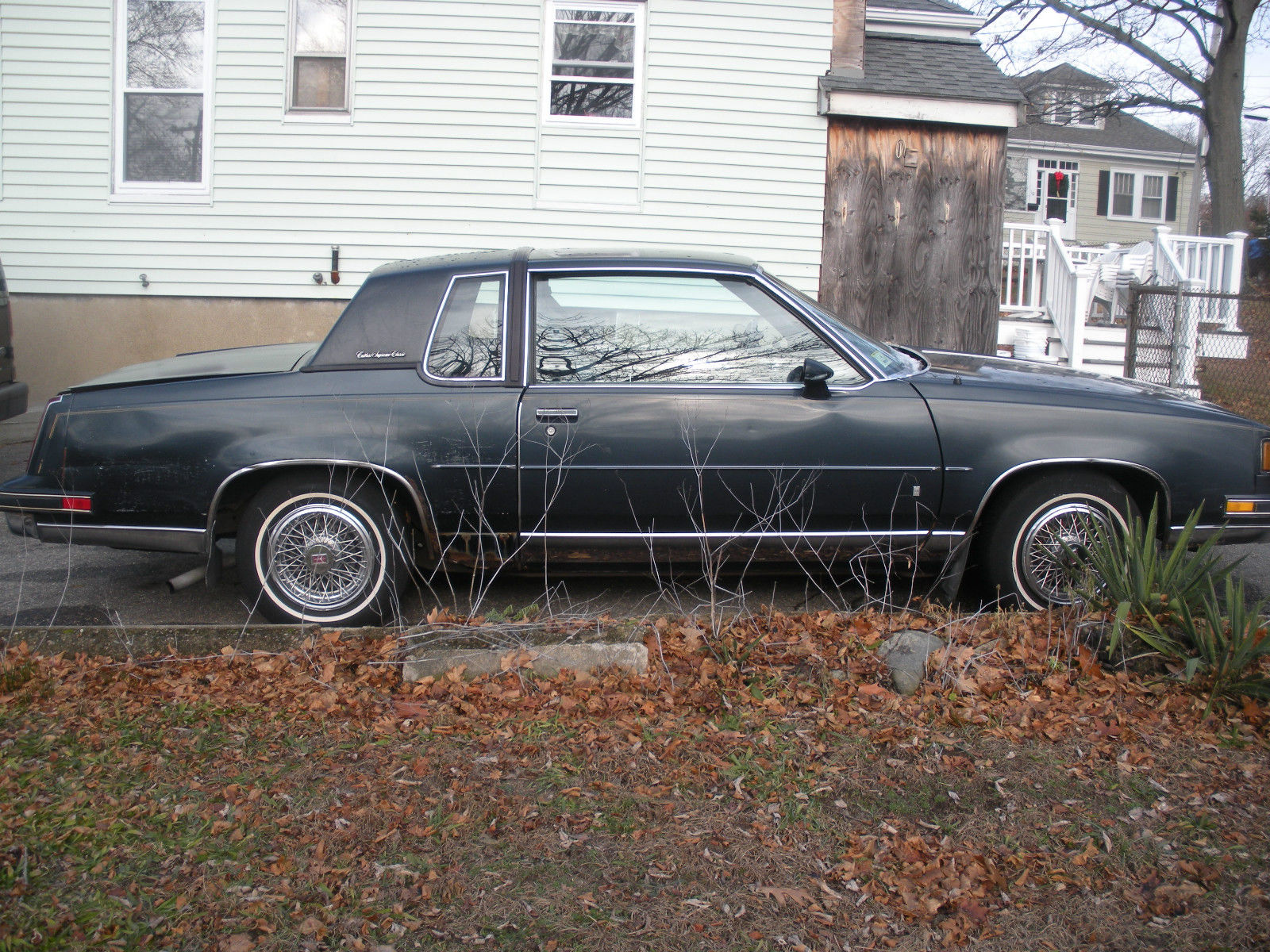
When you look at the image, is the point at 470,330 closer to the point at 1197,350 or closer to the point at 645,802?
the point at 645,802

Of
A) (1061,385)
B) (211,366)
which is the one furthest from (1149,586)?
(211,366)

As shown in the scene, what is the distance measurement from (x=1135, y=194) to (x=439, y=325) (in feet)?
104

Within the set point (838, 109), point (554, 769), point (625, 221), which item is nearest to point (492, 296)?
point (554, 769)

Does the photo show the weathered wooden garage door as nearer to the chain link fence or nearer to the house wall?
the house wall

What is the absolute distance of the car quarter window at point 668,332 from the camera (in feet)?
14.4

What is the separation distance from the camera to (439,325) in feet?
14.4

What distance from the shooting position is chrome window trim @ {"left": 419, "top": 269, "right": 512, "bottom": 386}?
431 cm

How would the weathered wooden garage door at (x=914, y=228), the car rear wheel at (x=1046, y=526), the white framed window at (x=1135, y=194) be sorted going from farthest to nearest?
the white framed window at (x=1135, y=194) < the weathered wooden garage door at (x=914, y=228) < the car rear wheel at (x=1046, y=526)

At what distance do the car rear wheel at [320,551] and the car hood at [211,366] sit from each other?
23.9 inches

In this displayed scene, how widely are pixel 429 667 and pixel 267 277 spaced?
7737 mm

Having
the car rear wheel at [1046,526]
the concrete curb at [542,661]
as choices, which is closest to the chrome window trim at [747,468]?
the car rear wheel at [1046,526]

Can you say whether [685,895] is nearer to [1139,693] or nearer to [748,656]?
[748,656]

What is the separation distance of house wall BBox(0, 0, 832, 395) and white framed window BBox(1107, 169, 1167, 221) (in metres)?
24.0

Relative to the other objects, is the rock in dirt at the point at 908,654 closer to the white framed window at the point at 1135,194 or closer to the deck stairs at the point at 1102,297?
the deck stairs at the point at 1102,297
